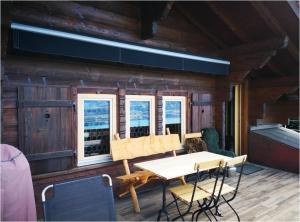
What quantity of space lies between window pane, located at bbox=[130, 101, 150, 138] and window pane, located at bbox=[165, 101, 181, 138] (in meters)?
0.46

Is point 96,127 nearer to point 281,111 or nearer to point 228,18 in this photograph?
point 228,18

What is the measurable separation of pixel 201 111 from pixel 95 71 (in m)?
2.49

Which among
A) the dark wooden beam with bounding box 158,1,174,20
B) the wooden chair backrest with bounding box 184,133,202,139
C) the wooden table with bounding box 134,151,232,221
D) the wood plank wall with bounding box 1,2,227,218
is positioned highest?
the dark wooden beam with bounding box 158,1,174,20

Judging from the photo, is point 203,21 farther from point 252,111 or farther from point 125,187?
point 125,187

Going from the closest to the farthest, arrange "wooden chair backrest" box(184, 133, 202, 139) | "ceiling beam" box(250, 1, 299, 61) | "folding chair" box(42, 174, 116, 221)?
"folding chair" box(42, 174, 116, 221) → "ceiling beam" box(250, 1, 299, 61) → "wooden chair backrest" box(184, 133, 202, 139)

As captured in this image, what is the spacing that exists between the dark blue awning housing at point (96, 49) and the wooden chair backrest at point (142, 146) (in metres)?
1.24

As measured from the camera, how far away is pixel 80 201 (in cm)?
196

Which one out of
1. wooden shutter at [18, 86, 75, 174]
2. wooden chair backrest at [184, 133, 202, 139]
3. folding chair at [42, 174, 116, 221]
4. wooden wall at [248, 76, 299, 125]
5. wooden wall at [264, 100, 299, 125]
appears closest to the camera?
folding chair at [42, 174, 116, 221]

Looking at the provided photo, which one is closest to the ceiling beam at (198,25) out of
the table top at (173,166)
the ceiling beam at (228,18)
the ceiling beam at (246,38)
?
the ceiling beam at (246,38)

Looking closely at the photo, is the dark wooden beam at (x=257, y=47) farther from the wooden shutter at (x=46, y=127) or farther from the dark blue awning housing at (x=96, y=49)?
the wooden shutter at (x=46, y=127)

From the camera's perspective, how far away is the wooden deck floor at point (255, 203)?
3316 mm

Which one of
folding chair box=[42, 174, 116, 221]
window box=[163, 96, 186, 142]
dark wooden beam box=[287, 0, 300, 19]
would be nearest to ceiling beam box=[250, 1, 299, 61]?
dark wooden beam box=[287, 0, 300, 19]

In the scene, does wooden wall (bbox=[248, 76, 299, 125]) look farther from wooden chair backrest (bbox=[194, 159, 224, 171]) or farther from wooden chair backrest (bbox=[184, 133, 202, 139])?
wooden chair backrest (bbox=[194, 159, 224, 171])

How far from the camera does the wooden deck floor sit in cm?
332
